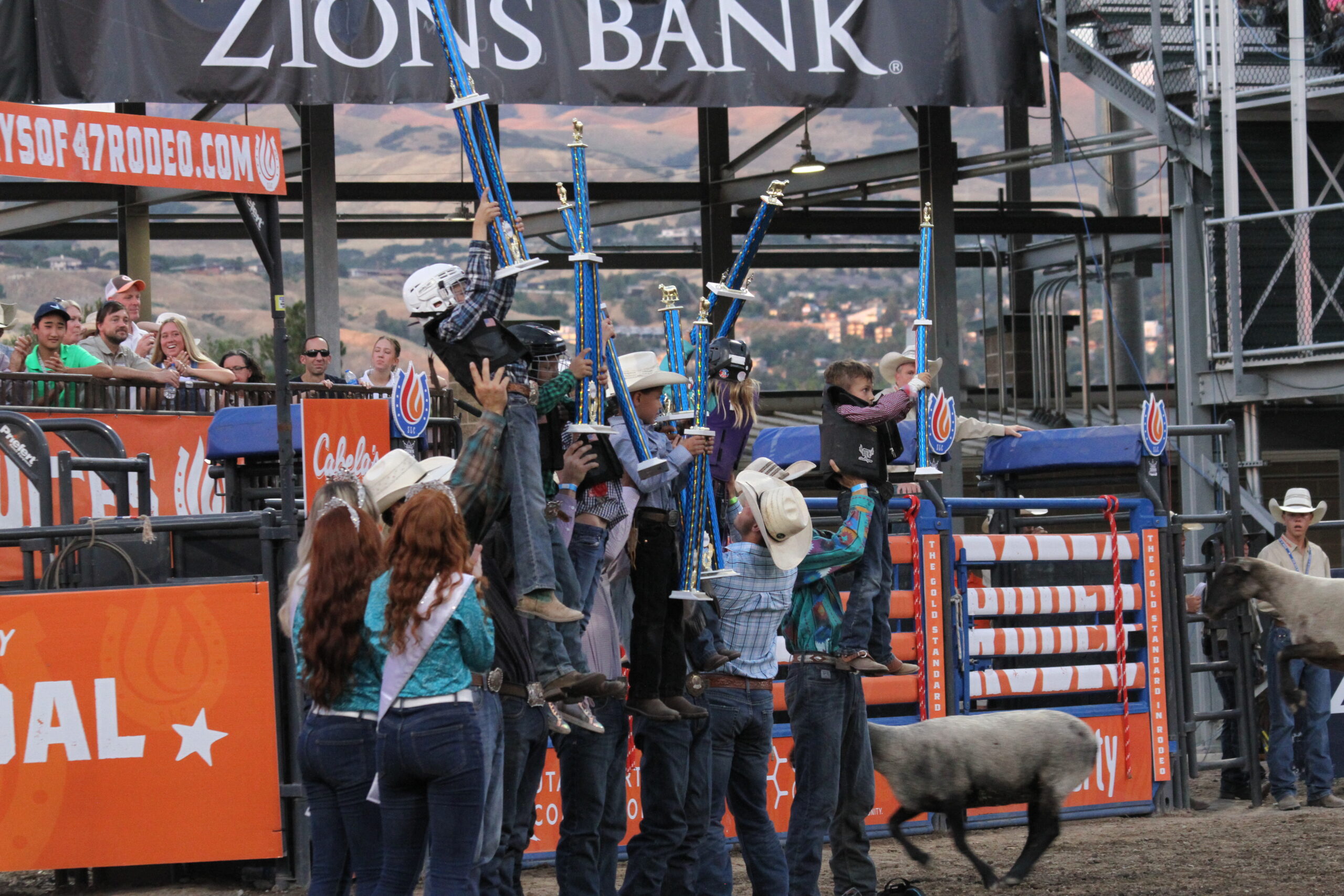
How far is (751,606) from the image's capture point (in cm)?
712

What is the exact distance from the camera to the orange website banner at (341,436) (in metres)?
8.17

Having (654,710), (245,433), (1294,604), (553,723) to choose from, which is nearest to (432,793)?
(553,723)

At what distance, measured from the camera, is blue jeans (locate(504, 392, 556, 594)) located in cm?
582

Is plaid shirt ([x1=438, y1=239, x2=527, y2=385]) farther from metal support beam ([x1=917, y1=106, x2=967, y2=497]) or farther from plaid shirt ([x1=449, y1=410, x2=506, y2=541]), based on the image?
metal support beam ([x1=917, y1=106, x2=967, y2=497])

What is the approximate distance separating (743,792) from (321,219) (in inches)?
426

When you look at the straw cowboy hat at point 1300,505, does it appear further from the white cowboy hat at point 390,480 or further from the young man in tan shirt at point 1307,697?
the white cowboy hat at point 390,480

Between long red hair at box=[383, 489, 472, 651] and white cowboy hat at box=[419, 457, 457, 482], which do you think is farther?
white cowboy hat at box=[419, 457, 457, 482]

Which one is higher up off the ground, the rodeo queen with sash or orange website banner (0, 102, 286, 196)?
orange website banner (0, 102, 286, 196)

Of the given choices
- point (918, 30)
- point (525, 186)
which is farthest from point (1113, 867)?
point (525, 186)

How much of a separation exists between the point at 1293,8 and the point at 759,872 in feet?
36.5

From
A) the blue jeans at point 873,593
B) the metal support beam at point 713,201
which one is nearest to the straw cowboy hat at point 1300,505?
the blue jeans at point 873,593

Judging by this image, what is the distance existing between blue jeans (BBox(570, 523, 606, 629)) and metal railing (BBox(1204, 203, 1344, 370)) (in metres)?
10.0

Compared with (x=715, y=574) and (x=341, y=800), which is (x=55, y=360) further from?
(x=341, y=800)

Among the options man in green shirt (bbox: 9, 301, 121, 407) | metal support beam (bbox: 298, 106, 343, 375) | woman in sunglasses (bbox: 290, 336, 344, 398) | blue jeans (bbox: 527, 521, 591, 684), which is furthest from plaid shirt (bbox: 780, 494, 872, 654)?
metal support beam (bbox: 298, 106, 343, 375)
